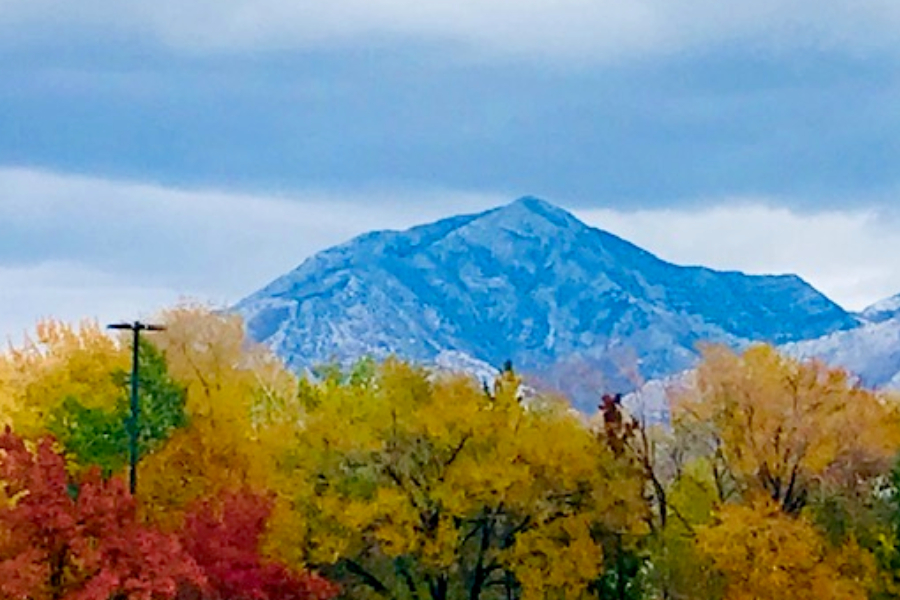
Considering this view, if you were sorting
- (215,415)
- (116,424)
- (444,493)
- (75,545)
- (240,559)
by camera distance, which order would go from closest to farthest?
1. (75,545)
2. (240,559)
3. (444,493)
4. (116,424)
5. (215,415)

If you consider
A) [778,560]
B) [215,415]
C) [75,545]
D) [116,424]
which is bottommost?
[778,560]

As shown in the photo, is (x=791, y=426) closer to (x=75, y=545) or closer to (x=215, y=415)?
(x=215, y=415)

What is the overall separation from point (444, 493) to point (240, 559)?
5910 mm

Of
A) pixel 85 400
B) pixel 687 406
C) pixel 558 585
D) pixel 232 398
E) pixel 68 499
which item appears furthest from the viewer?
pixel 232 398

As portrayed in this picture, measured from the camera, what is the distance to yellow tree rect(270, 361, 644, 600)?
1572 inches

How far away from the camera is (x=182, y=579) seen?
3384 centimetres

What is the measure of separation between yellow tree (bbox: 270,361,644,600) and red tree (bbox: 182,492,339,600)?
1517 mm

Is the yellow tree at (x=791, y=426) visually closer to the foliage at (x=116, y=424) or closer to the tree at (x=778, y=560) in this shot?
the tree at (x=778, y=560)

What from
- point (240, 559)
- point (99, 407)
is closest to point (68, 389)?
point (99, 407)

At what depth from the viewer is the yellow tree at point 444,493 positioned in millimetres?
39938

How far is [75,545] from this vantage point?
3209 cm

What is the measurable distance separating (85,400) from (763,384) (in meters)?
21.1

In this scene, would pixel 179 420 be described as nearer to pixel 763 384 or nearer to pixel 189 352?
pixel 189 352

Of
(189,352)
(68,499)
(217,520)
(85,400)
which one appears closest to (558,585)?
(217,520)
